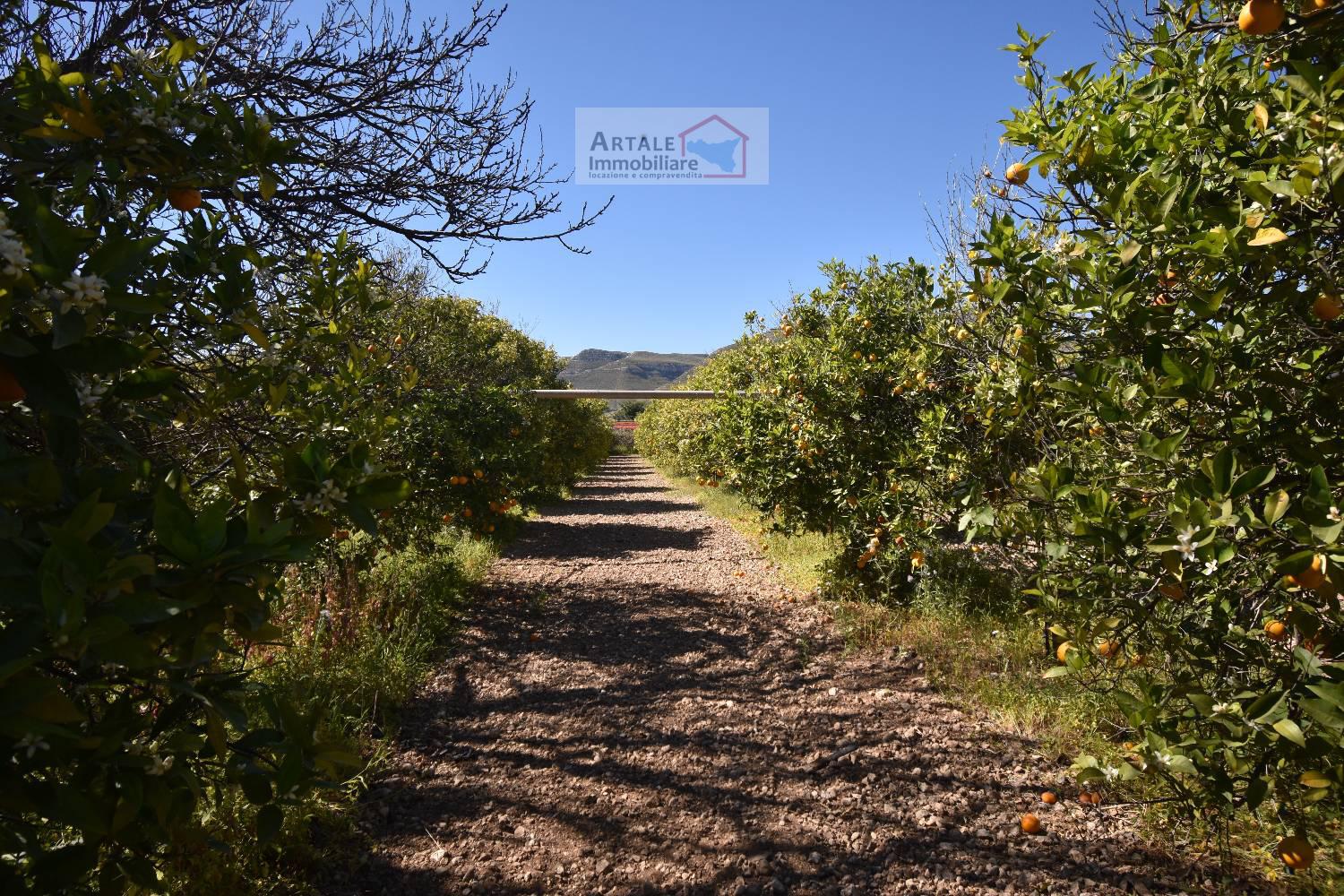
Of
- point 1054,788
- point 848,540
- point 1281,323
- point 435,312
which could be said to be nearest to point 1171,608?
point 1281,323

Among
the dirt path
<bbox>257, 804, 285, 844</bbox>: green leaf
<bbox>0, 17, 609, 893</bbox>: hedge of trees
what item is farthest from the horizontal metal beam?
<bbox>257, 804, 285, 844</bbox>: green leaf

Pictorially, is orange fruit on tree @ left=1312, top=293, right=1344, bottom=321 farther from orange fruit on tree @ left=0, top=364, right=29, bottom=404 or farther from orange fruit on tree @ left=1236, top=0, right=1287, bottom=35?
orange fruit on tree @ left=0, top=364, right=29, bottom=404

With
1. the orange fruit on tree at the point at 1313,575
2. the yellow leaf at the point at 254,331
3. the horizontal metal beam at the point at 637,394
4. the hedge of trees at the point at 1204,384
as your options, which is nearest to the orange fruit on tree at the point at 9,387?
the yellow leaf at the point at 254,331

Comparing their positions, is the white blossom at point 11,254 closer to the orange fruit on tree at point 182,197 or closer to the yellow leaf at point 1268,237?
the orange fruit on tree at point 182,197

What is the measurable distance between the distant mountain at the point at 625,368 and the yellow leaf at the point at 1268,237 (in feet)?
229

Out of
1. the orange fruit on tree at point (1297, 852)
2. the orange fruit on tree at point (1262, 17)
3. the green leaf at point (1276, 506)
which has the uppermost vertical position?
the orange fruit on tree at point (1262, 17)

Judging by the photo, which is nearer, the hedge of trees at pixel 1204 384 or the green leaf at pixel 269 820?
the green leaf at pixel 269 820

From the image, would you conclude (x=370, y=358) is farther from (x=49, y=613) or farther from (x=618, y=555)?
(x=618, y=555)

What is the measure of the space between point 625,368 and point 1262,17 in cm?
8835

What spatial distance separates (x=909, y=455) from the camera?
4.44 m

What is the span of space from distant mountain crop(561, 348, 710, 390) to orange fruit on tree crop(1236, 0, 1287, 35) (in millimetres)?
69646

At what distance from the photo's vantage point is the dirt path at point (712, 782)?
248cm

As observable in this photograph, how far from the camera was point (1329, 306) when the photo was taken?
139 cm

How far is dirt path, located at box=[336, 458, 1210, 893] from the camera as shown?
248 centimetres
